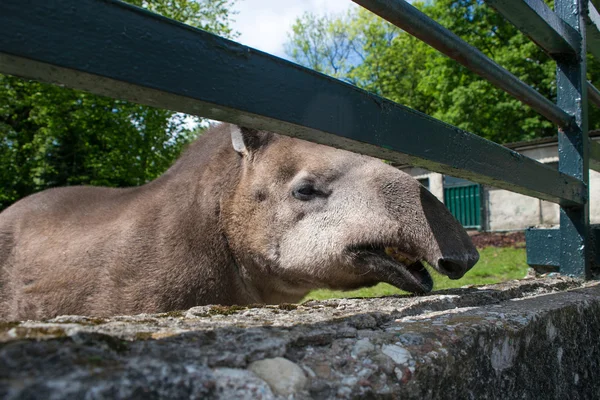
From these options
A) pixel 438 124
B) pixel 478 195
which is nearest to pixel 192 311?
pixel 438 124

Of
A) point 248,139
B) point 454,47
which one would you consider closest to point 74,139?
point 248,139

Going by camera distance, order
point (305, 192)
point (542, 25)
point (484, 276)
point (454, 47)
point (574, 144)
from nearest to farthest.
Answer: point (454, 47) < point (542, 25) < point (574, 144) < point (305, 192) < point (484, 276)

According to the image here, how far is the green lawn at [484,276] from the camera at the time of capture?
690cm

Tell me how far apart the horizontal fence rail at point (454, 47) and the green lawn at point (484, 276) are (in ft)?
12.0

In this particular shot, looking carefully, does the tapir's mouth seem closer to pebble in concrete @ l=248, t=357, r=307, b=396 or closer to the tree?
pebble in concrete @ l=248, t=357, r=307, b=396

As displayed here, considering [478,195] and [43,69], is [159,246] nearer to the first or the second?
[43,69]

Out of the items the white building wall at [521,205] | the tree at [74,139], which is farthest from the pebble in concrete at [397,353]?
the tree at [74,139]

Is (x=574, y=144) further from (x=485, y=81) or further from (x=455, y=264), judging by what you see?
(x=485, y=81)

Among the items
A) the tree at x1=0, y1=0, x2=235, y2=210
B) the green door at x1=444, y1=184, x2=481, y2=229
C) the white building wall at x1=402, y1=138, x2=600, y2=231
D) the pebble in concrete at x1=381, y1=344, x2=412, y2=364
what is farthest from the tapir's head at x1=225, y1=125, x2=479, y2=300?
the green door at x1=444, y1=184, x2=481, y2=229

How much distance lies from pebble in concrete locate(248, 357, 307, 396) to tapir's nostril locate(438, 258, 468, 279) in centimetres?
157

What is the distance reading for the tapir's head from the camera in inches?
96.8

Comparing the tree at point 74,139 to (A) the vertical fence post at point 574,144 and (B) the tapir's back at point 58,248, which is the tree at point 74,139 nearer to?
(B) the tapir's back at point 58,248

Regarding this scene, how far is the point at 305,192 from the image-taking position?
10.00 feet

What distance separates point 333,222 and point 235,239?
681 millimetres
